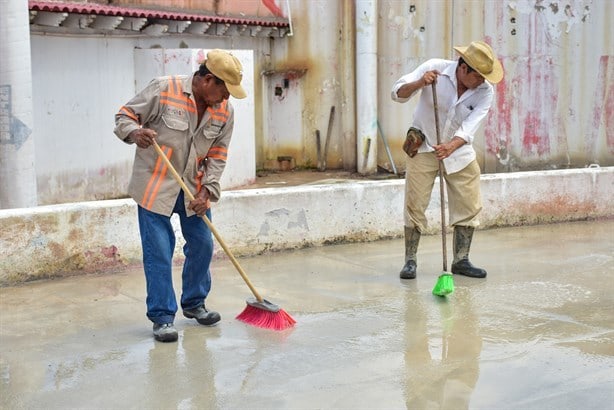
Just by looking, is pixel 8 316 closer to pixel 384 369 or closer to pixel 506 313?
pixel 384 369

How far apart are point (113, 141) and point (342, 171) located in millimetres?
3742

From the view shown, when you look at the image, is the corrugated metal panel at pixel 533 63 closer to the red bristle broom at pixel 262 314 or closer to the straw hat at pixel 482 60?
the straw hat at pixel 482 60

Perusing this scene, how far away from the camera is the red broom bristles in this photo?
5.56 meters

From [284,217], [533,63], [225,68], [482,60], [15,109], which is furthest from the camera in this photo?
[533,63]

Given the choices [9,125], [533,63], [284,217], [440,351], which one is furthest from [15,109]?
[533,63]

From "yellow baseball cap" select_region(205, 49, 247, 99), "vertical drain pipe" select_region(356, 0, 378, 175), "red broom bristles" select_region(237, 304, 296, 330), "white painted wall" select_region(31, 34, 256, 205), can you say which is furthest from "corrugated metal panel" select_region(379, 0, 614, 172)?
"yellow baseball cap" select_region(205, 49, 247, 99)

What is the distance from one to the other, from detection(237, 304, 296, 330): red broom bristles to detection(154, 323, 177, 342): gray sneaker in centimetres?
55

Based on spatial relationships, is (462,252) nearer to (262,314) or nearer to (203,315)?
(262,314)

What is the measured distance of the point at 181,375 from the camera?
473 cm

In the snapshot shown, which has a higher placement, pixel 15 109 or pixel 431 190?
pixel 15 109

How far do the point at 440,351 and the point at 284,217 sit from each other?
9.39ft

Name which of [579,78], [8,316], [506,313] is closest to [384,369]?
[506,313]

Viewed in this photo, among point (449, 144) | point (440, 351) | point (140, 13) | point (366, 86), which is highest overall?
point (140, 13)

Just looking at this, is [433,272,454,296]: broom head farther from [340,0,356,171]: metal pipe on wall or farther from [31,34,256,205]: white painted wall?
[340,0,356,171]: metal pipe on wall
